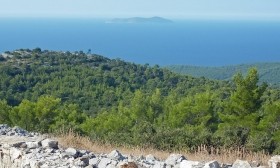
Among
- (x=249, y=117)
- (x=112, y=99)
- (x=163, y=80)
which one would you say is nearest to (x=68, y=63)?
(x=163, y=80)

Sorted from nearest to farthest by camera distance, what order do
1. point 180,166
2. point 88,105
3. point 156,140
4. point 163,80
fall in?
point 180,166 < point 156,140 < point 88,105 < point 163,80

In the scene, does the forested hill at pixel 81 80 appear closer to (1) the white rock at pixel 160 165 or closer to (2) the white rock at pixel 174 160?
(2) the white rock at pixel 174 160

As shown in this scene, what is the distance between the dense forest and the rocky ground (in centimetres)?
349

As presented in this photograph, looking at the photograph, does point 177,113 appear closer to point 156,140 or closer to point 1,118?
point 1,118

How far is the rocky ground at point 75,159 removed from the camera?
6207mm

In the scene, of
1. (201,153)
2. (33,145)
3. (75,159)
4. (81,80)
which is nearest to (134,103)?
(201,153)

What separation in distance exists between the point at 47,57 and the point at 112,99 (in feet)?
80.8

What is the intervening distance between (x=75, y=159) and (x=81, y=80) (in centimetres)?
5193

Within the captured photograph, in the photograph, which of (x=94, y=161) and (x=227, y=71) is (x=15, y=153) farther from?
(x=227, y=71)

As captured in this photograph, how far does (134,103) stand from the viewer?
30.5 meters

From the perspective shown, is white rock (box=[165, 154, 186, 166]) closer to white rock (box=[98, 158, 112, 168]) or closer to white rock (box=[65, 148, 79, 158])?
white rock (box=[98, 158, 112, 168])

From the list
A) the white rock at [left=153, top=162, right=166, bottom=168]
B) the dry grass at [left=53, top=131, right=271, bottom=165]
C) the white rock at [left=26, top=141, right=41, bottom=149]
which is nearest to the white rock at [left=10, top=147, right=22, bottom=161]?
the white rock at [left=26, top=141, right=41, bottom=149]

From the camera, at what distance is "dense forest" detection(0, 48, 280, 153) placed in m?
13.4

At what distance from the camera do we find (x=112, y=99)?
5106 centimetres
